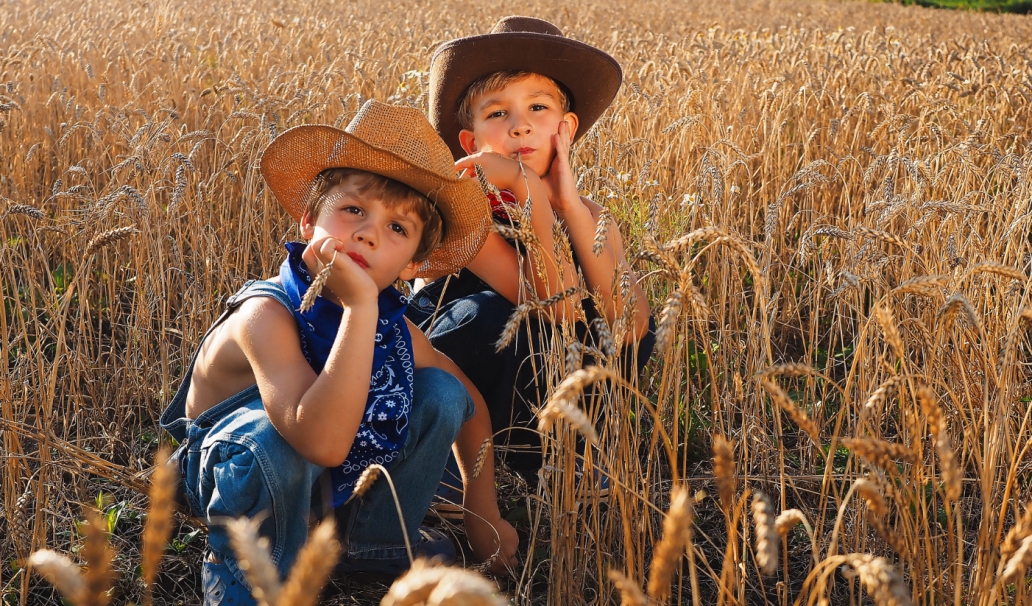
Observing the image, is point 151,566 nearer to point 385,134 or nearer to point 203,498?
point 203,498

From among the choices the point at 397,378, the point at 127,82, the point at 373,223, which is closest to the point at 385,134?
the point at 373,223

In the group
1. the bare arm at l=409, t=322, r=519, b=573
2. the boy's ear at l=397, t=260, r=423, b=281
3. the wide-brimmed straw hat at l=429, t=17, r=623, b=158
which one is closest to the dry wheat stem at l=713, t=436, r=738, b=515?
the bare arm at l=409, t=322, r=519, b=573

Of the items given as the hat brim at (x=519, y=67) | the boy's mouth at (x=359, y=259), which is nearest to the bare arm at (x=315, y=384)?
the boy's mouth at (x=359, y=259)

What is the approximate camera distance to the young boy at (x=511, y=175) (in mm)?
2234

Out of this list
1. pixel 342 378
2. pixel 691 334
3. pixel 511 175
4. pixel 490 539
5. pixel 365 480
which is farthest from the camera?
pixel 691 334

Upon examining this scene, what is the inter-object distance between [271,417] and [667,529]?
1.08 metres

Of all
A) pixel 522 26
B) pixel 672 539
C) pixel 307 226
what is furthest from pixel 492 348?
pixel 672 539

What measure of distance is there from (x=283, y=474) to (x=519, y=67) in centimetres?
125

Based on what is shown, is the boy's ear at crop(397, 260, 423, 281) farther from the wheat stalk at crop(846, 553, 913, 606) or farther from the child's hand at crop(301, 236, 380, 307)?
the wheat stalk at crop(846, 553, 913, 606)

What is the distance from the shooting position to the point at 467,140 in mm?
2455

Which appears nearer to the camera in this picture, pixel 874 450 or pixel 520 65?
pixel 874 450

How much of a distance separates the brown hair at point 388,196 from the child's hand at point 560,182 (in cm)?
34

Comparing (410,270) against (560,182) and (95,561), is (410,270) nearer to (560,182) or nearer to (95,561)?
(560,182)

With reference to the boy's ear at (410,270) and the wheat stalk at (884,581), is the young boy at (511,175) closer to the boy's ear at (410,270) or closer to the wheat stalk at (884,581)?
the boy's ear at (410,270)
